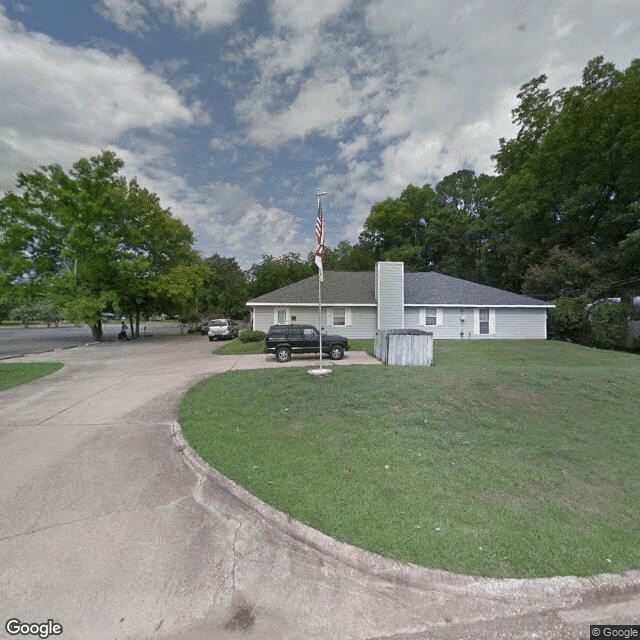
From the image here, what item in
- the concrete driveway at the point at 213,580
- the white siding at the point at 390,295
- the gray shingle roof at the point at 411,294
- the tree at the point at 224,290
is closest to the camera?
the concrete driveway at the point at 213,580

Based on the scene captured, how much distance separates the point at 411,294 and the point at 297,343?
39.0 ft

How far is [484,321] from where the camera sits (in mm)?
21672

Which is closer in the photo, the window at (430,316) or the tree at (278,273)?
the window at (430,316)

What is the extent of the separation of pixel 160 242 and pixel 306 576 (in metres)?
30.1

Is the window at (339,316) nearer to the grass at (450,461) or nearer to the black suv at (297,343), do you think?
the black suv at (297,343)

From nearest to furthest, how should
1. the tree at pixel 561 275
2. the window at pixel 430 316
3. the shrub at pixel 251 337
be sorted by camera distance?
the shrub at pixel 251 337 → the window at pixel 430 316 → the tree at pixel 561 275

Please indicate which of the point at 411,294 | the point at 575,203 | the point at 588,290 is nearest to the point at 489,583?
the point at 411,294

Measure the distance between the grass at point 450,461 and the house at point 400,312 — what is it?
12.7m

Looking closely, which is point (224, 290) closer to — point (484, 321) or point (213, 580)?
point (484, 321)

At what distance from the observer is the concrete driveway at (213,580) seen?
2.24 metres

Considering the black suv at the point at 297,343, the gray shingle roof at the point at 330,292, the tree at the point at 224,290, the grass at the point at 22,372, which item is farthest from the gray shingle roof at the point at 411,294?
the tree at the point at 224,290

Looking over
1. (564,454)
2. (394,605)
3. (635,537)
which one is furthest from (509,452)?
(394,605)

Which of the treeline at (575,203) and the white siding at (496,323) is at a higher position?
the treeline at (575,203)

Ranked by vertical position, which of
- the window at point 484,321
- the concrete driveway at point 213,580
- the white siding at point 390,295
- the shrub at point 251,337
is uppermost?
the white siding at point 390,295
